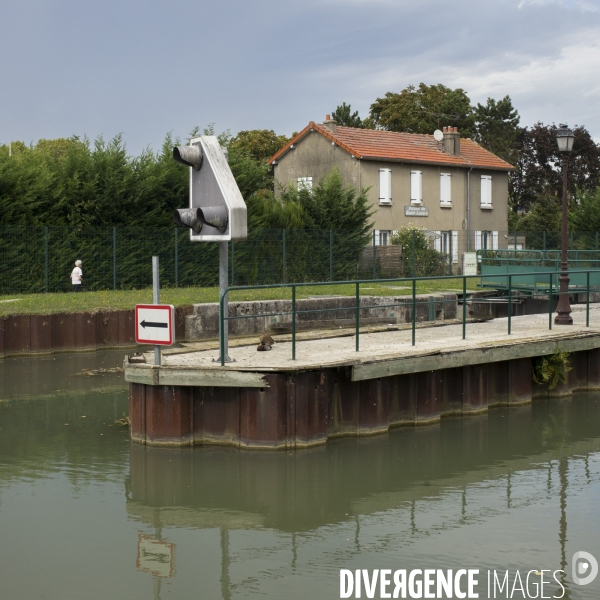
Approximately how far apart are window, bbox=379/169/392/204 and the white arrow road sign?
32.1 metres

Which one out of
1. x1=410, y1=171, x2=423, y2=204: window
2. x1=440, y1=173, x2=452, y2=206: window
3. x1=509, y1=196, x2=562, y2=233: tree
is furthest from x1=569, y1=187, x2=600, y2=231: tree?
x1=509, y1=196, x2=562, y2=233: tree

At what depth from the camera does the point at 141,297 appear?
27266 mm

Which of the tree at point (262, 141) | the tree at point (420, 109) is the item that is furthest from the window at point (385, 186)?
the tree at point (420, 109)

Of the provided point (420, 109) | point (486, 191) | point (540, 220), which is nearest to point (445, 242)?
point (486, 191)

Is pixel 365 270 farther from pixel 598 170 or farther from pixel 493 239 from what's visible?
pixel 598 170

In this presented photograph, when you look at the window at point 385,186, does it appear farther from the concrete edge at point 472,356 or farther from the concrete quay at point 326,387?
the concrete quay at point 326,387

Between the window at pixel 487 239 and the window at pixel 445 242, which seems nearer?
the window at pixel 445 242

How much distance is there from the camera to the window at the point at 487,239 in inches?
1864

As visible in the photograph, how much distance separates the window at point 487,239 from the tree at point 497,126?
3041 cm

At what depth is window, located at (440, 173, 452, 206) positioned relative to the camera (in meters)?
46.3

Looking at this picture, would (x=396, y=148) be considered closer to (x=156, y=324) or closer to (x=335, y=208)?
(x=335, y=208)

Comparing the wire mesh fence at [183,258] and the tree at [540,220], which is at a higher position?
the tree at [540,220]

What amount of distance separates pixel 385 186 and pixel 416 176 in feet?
6.81

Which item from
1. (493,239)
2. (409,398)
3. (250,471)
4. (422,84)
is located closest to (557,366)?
(409,398)
